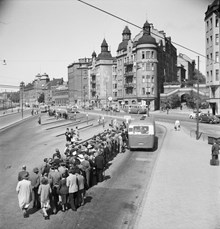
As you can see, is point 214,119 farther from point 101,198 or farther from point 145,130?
point 101,198

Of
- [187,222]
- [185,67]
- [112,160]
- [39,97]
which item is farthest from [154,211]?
[39,97]

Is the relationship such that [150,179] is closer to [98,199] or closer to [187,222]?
[98,199]

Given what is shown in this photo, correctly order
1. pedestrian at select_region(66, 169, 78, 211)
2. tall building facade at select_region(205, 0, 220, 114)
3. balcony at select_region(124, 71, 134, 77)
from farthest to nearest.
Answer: balcony at select_region(124, 71, 134, 77) → tall building facade at select_region(205, 0, 220, 114) → pedestrian at select_region(66, 169, 78, 211)

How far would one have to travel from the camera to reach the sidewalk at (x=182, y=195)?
9414mm

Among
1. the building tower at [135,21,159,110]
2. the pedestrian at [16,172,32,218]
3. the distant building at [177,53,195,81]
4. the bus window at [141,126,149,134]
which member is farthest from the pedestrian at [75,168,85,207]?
the distant building at [177,53,195,81]

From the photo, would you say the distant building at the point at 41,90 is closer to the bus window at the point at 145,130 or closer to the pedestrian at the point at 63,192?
the bus window at the point at 145,130

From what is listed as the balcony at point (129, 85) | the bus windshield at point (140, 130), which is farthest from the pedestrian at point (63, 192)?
the balcony at point (129, 85)

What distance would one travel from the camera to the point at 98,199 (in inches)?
473

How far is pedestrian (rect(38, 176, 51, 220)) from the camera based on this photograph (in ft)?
32.8

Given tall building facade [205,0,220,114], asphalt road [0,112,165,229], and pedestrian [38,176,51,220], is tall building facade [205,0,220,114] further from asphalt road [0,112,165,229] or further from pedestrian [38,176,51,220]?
pedestrian [38,176,51,220]

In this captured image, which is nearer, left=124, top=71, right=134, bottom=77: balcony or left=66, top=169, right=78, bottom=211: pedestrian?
left=66, top=169, right=78, bottom=211: pedestrian

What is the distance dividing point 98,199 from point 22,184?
A: 10.9 ft

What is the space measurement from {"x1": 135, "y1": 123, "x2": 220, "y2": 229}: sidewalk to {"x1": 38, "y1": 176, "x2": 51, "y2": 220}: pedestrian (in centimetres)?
296

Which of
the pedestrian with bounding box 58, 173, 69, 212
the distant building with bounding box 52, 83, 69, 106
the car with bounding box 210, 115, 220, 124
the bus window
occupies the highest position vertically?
the distant building with bounding box 52, 83, 69, 106
